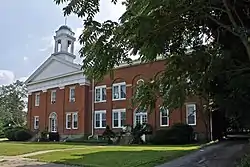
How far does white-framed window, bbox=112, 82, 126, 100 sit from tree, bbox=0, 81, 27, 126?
40869 mm

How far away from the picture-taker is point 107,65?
10625mm

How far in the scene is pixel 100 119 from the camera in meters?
40.4

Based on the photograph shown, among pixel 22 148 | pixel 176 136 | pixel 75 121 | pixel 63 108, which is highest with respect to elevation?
pixel 63 108

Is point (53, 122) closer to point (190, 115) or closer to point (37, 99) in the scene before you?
point (37, 99)

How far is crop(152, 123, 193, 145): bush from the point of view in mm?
29145

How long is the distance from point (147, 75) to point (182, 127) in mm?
8313

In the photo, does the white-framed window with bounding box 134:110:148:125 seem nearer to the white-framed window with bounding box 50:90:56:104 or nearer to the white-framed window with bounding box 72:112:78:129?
the white-framed window with bounding box 72:112:78:129

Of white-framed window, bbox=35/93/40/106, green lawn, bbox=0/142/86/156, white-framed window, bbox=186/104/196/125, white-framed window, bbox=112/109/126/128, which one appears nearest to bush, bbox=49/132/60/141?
white-framed window, bbox=35/93/40/106

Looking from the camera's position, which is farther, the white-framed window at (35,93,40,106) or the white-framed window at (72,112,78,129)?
the white-framed window at (35,93,40,106)

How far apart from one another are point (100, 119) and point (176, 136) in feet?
43.5

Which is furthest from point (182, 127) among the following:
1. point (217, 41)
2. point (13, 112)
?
point (13, 112)

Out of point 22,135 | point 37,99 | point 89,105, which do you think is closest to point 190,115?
point 89,105

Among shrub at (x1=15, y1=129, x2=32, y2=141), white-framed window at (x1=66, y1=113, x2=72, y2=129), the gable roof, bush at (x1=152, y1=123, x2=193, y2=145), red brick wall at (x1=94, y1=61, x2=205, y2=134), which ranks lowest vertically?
Answer: shrub at (x1=15, y1=129, x2=32, y2=141)

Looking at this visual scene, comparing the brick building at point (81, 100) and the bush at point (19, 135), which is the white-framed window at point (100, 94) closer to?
the brick building at point (81, 100)
